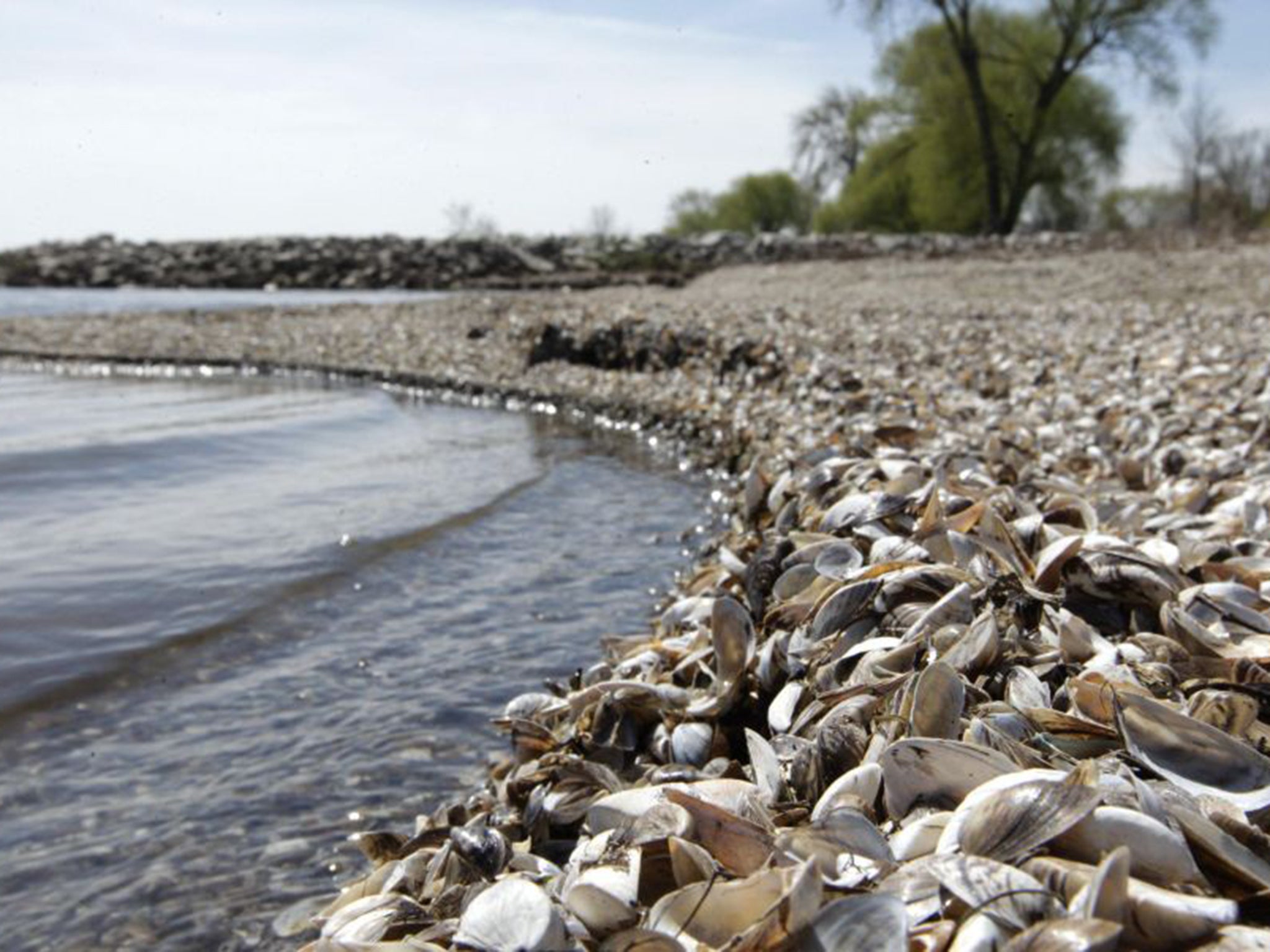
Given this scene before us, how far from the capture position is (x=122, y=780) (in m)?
2.99

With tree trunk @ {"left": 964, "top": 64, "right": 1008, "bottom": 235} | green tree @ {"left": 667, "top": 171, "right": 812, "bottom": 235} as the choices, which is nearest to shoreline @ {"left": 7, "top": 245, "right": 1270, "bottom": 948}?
tree trunk @ {"left": 964, "top": 64, "right": 1008, "bottom": 235}

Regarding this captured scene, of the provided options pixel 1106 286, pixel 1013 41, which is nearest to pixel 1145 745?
pixel 1106 286

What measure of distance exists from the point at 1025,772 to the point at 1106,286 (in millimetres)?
12256

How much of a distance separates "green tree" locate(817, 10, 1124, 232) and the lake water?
24.8 m

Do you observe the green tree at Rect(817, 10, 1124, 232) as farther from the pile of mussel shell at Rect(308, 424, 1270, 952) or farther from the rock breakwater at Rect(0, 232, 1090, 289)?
the pile of mussel shell at Rect(308, 424, 1270, 952)

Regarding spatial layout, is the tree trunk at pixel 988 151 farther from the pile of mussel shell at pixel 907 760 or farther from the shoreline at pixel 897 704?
the pile of mussel shell at pixel 907 760

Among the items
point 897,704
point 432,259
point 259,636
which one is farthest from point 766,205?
point 897,704

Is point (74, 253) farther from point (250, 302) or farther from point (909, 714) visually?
point (909, 714)

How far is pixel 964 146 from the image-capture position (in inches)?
1244

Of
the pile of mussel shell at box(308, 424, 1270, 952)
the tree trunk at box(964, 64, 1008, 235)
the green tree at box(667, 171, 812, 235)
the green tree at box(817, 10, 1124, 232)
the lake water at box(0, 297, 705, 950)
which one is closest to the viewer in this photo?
the pile of mussel shell at box(308, 424, 1270, 952)

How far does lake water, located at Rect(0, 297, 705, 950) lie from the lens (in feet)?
8.39

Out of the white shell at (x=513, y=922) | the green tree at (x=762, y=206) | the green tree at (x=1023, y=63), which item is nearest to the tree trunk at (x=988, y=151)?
the green tree at (x=1023, y=63)

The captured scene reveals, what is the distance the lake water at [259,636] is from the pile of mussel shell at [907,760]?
45cm

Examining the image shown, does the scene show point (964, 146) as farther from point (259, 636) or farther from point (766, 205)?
point (259, 636)
